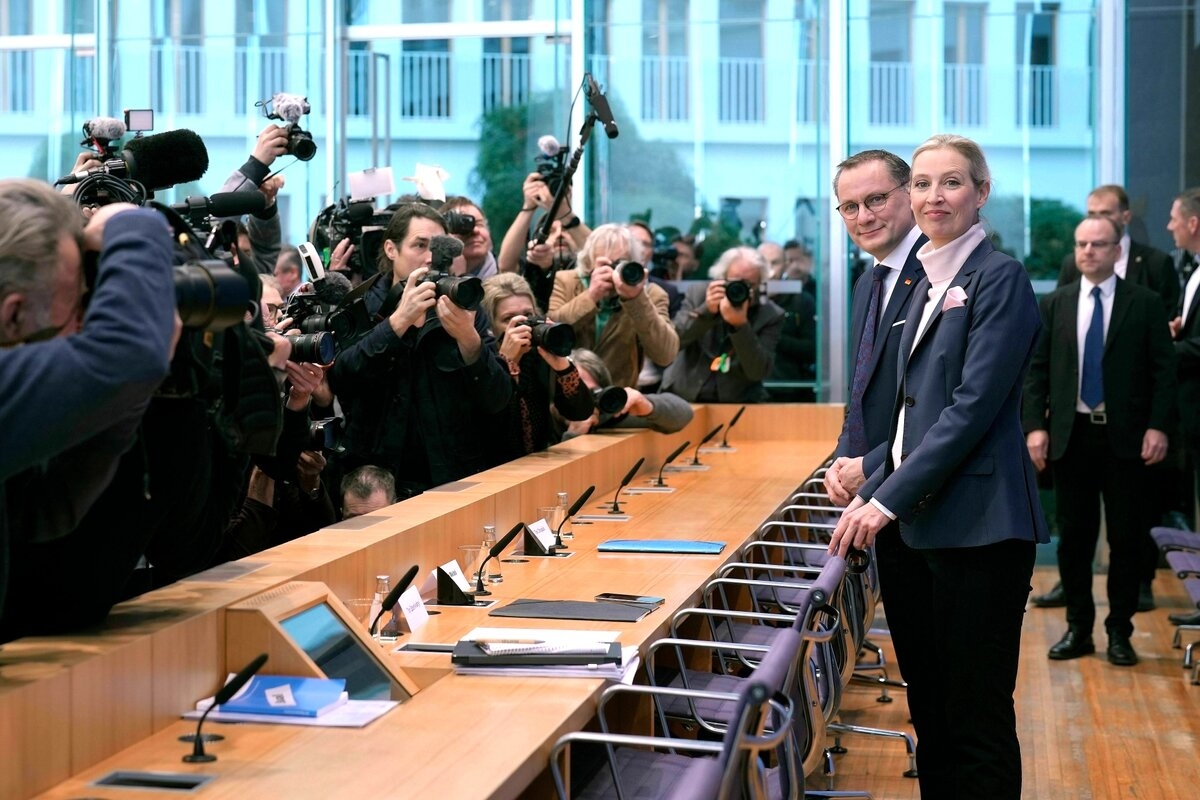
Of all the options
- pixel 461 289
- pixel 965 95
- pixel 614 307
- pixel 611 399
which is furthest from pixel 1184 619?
pixel 461 289

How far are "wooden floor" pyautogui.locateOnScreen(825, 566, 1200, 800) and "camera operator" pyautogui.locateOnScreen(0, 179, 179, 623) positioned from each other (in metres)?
2.67

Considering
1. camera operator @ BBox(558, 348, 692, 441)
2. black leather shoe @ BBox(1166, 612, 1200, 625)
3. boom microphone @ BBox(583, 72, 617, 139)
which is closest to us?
camera operator @ BBox(558, 348, 692, 441)

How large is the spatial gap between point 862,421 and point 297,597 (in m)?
1.48

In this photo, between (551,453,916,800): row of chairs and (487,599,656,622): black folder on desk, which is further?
(487,599,656,622): black folder on desk

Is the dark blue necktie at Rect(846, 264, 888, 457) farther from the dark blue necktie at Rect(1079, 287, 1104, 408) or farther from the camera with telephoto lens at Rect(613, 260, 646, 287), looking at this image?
the dark blue necktie at Rect(1079, 287, 1104, 408)

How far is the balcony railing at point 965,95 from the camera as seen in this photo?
8211 millimetres

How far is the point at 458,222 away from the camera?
5105 mm

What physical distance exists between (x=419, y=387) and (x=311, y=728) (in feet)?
6.83

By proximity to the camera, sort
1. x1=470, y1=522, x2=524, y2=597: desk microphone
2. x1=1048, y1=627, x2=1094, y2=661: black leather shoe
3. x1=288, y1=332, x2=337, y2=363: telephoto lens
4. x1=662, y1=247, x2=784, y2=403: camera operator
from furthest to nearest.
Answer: x1=662, y1=247, x2=784, y2=403: camera operator, x1=1048, y1=627, x2=1094, y2=661: black leather shoe, x1=470, y1=522, x2=524, y2=597: desk microphone, x1=288, y1=332, x2=337, y2=363: telephoto lens

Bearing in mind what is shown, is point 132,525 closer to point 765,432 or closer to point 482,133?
point 765,432

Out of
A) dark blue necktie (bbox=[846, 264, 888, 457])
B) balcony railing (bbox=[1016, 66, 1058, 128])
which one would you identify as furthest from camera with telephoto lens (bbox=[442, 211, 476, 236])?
balcony railing (bbox=[1016, 66, 1058, 128])

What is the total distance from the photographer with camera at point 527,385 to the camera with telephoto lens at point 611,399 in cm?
13

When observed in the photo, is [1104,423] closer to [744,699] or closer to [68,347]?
[744,699]

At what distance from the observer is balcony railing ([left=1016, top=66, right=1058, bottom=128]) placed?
8.12 metres
